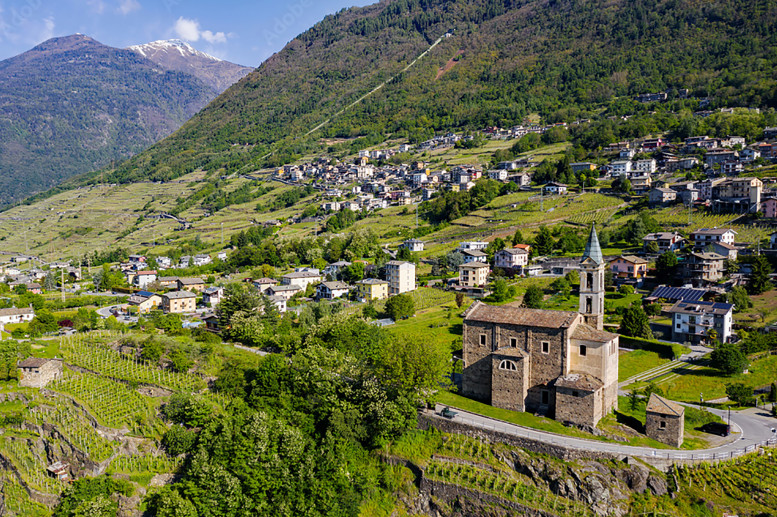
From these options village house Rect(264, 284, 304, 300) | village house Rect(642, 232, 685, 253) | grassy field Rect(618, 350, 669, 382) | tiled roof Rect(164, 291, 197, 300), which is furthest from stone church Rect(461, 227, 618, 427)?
tiled roof Rect(164, 291, 197, 300)

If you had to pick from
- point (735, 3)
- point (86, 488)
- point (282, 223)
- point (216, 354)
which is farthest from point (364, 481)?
point (735, 3)

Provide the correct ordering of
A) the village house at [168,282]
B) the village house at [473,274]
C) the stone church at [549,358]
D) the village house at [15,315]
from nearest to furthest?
the stone church at [549,358] → the village house at [15,315] → the village house at [473,274] → the village house at [168,282]

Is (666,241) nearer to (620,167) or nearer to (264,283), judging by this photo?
(620,167)

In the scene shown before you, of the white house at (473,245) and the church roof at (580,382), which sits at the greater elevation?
the white house at (473,245)

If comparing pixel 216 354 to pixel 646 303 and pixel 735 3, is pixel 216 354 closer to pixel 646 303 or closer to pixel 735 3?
pixel 646 303

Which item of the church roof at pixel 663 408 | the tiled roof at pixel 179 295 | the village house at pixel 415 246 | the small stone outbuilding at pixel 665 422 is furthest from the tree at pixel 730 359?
the tiled roof at pixel 179 295

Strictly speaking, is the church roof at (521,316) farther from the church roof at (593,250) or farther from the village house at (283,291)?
the village house at (283,291)
